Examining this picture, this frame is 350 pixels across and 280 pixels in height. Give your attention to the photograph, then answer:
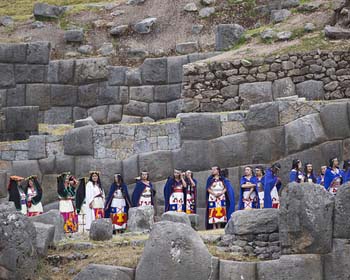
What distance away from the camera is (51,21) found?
1265 inches

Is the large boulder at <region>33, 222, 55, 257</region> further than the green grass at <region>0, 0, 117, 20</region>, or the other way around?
the green grass at <region>0, 0, 117, 20</region>

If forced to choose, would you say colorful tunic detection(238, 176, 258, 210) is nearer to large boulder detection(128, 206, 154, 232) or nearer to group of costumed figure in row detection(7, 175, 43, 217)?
large boulder detection(128, 206, 154, 232)

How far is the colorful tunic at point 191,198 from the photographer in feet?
69.5

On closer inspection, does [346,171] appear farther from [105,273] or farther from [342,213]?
[105,273]

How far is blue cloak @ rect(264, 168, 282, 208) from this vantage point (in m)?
20.2

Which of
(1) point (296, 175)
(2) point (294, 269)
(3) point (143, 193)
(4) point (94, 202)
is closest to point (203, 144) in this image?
(3) point (143, 193)

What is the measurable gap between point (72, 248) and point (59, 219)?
3.80ft

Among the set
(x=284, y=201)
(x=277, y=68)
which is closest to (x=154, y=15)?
(x=277, y=68)

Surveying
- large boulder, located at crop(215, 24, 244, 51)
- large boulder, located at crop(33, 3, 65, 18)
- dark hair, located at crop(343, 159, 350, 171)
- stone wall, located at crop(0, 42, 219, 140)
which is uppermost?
large boulder, located at crop(33, 3, 65, 18)

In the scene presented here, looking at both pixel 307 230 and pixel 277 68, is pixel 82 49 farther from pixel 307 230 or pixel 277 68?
pixel 307 230

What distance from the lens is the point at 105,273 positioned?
16172 millimetres

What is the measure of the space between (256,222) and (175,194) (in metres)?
4.62

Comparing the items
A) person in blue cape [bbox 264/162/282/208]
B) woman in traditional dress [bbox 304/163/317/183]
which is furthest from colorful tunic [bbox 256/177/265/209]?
woman in traditional dress [bbox 304/163/317/183]

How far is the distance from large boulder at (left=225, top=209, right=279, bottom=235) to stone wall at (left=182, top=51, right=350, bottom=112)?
841 cm
